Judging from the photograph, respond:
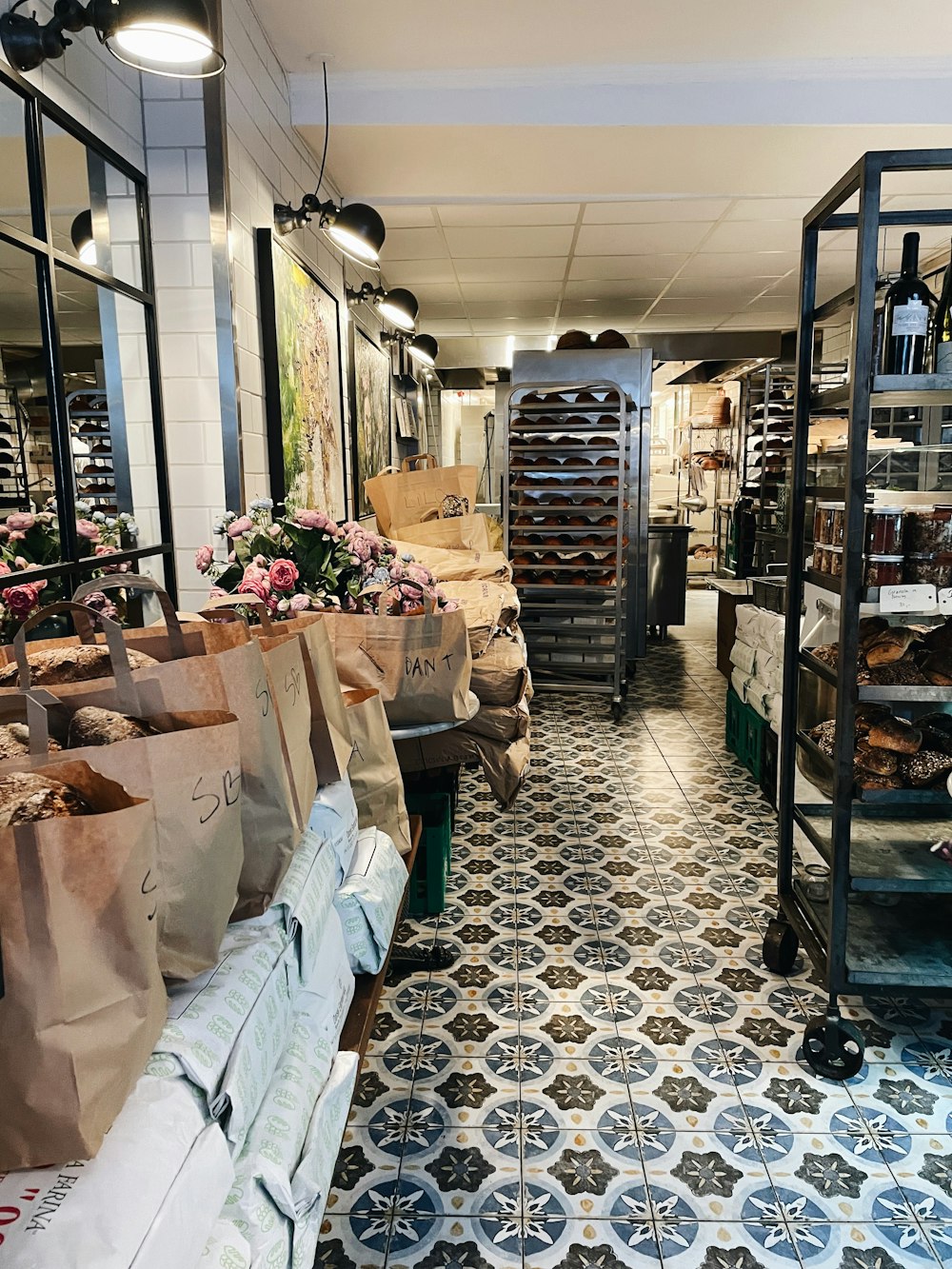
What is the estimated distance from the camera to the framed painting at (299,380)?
3250 millimetres

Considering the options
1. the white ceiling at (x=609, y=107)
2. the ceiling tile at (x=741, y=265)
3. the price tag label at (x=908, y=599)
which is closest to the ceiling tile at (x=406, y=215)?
the white ceiling at (x=609, y=107)

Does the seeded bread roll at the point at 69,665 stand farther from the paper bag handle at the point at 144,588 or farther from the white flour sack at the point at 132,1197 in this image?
the white flour sack at the point at 132,1197

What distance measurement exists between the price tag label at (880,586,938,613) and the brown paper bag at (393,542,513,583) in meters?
2.10

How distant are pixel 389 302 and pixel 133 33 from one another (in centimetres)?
308

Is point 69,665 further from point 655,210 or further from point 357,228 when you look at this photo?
point 655,210

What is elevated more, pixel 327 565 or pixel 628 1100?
pixel 327 565

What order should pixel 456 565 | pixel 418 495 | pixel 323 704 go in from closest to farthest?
pixel 323 704 < pixel 456 565 < pixel 418 495

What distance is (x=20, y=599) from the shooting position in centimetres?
176

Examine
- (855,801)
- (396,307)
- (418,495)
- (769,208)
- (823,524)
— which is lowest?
(855,801)

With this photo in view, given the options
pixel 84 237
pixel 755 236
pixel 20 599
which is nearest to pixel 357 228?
pixel 84 237

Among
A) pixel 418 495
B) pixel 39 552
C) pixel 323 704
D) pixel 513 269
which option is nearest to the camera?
pixel 323 704

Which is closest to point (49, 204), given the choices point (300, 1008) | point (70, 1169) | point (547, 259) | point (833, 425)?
point (300, 1008)

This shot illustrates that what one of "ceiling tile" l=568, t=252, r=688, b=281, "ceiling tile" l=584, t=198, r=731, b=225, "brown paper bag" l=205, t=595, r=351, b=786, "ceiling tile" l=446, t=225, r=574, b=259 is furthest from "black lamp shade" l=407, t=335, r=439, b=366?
"brown paper bag" l=205, t=595, r=351, b=786

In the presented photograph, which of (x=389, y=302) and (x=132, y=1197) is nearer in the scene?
(x=132, y=1197)
